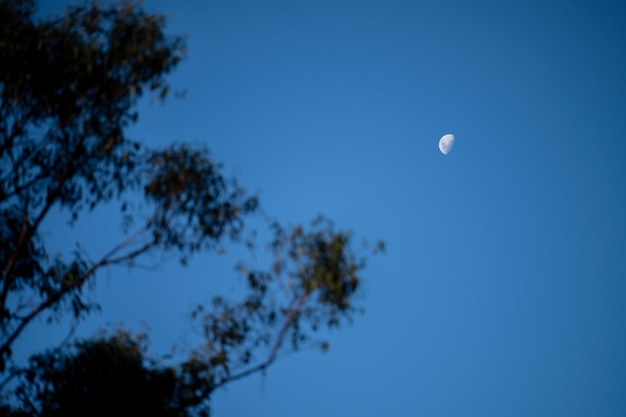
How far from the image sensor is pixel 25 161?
1010 cm

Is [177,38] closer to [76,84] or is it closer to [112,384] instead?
[76,84]

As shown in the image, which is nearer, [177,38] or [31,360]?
[31,360]

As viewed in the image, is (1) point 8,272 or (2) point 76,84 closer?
(1) point 8,272

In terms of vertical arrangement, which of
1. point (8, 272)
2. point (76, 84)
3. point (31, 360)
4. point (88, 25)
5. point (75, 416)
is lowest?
point (75, 416)

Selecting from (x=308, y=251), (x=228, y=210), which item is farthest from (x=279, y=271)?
(x=228, y=210)

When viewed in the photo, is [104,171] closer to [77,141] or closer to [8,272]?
[77,141]

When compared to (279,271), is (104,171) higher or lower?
higher

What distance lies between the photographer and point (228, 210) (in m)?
11.3

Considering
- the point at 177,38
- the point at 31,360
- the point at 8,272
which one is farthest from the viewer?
the point at 177,38

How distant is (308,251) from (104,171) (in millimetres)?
4498

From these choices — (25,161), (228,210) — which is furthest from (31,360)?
(228,210)

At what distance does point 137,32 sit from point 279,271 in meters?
5.45

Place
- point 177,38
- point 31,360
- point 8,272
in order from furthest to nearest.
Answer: point 177,38
point 31,360
point 8,272

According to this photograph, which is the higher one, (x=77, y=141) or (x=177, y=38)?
(x=177, y=38)
